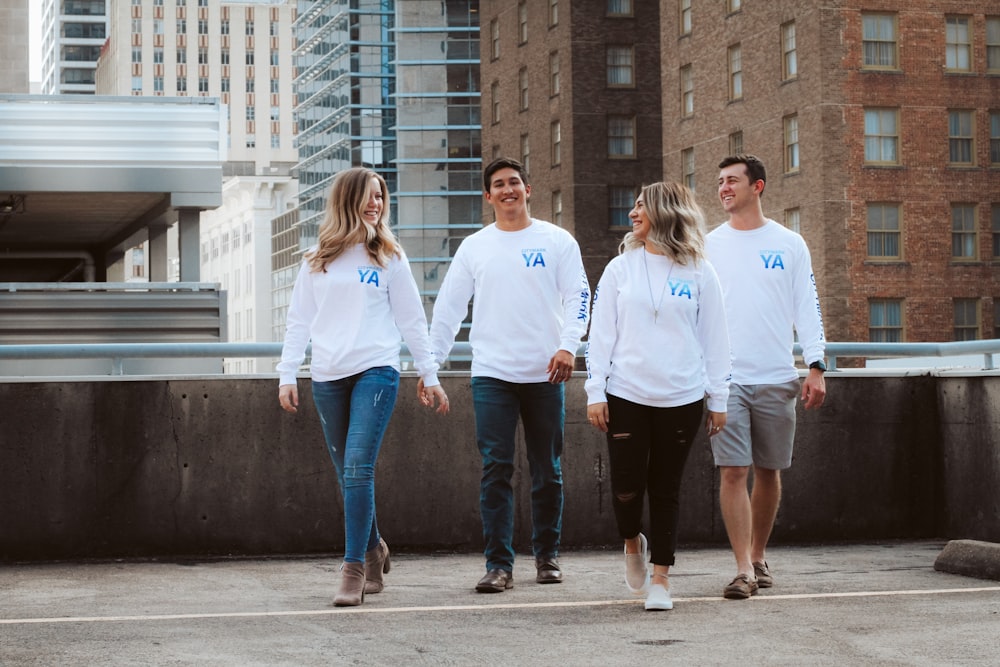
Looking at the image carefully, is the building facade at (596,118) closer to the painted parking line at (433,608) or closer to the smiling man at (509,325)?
the smiling man at (509,325)

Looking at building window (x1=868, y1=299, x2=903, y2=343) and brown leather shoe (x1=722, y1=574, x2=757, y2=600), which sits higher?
building window (x1=868, y1=299, x2=903, y2=343)

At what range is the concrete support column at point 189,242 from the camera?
16.4 m

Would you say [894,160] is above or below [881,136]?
below

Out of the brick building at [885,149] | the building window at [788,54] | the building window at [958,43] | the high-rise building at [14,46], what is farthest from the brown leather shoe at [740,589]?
the building window at [958,43]

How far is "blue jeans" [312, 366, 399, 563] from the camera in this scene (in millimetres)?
7078

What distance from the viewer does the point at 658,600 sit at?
6.79 meters

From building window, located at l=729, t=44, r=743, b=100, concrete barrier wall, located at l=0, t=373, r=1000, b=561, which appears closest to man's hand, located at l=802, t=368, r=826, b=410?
concrete barrier wall, located at l=0, t=373, r=1000, b=561

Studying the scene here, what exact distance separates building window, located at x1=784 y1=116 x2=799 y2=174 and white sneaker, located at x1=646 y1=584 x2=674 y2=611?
40.1 m

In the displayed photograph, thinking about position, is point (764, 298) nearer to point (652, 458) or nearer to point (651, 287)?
point (651, 287)

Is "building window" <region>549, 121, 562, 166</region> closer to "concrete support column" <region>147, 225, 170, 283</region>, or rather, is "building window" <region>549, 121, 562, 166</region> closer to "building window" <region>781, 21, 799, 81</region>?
"building window" <region>781, 21, 799, 81</region>

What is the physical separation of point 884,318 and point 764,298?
125 ft

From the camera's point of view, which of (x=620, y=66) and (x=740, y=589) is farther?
(x=620, y=66)

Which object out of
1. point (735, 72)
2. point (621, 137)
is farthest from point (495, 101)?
point (735, 72)

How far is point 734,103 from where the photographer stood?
163 feet
